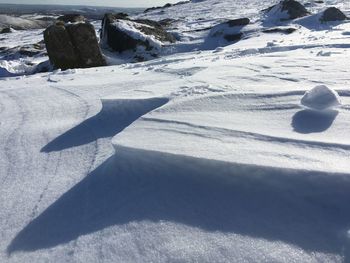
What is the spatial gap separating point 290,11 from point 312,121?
11297mm

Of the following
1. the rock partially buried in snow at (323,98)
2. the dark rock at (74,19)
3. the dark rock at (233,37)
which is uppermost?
the rock partially buried in snow at (323,98)

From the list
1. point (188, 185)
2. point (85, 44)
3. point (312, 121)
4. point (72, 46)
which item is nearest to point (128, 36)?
point (85, 44)

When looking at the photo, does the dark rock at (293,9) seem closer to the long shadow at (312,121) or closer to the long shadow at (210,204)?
the long shadow at (312,121)

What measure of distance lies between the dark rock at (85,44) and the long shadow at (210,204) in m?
6.69

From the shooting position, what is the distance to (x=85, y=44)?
770 centimetres

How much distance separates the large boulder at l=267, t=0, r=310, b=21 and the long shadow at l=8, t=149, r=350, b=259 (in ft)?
37.7

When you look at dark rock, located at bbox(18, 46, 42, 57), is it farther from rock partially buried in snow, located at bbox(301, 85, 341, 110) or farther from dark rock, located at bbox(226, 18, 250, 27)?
rock partially buried in snow, located at bbox(301, 85, 341, 110)

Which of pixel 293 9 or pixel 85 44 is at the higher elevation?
pixel 293 9

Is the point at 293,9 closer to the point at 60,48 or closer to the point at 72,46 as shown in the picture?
the point at 72,46

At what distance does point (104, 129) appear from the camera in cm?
206

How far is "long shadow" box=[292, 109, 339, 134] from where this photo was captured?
1.57m

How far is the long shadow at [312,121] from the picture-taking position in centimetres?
157

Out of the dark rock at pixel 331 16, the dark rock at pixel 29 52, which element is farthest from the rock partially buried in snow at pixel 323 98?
the dark rock at pixel 29 52

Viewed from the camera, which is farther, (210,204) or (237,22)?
(237,22)
